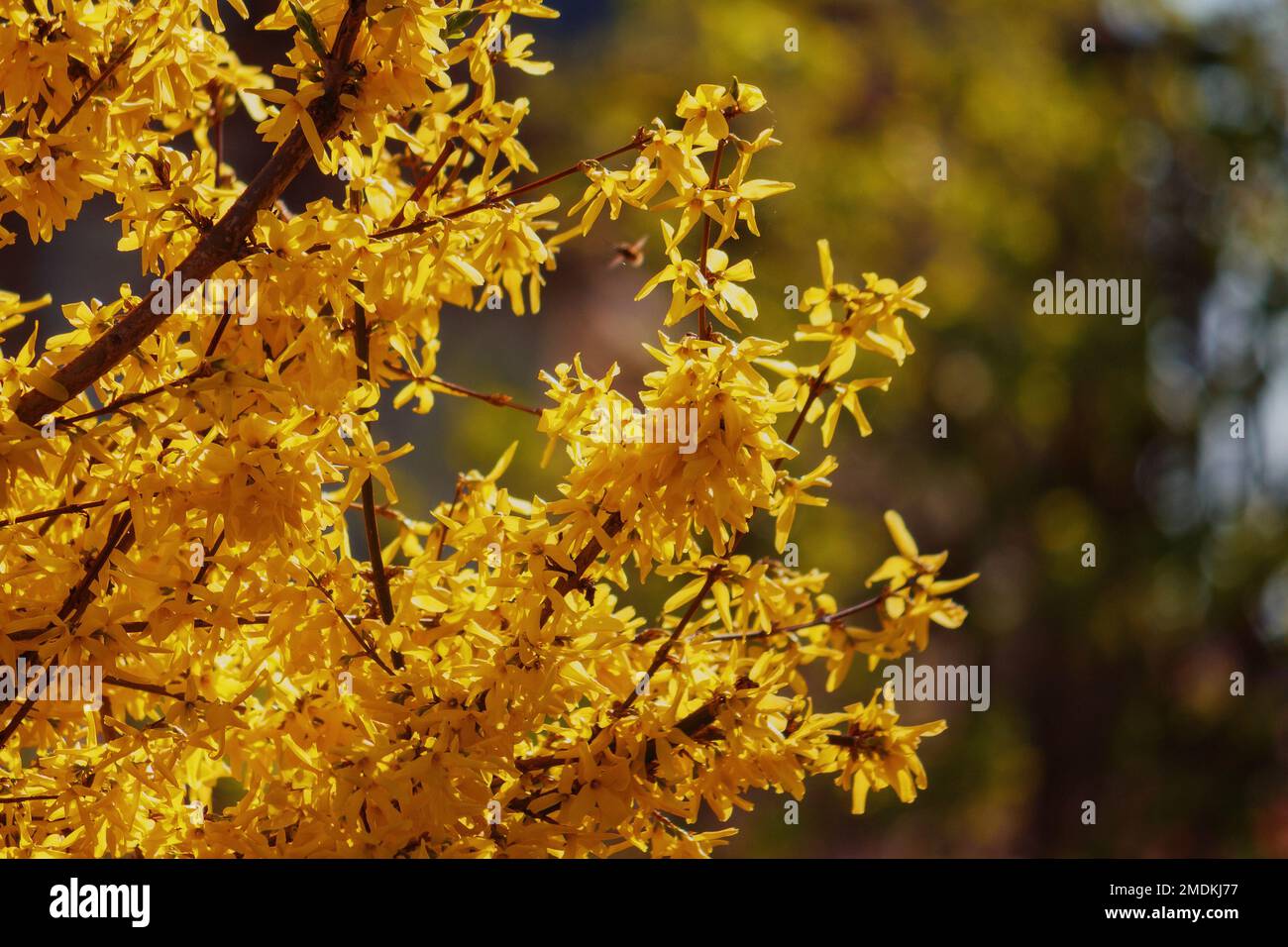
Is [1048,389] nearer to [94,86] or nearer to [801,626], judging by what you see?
[801,626]

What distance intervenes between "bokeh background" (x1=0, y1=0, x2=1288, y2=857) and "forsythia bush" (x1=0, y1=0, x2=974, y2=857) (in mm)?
3435

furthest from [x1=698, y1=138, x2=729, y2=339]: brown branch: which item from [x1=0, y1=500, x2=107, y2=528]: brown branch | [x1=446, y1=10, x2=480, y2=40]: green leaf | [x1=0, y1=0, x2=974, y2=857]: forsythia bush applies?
[x1=0, y1=500, x2=107, y2=528]: brown branch

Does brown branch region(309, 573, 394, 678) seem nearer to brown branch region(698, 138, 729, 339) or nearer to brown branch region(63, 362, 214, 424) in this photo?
brown branch region(63, 362, 214, 424)

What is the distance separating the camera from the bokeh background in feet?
15.3

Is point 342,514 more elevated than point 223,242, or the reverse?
point 223,242

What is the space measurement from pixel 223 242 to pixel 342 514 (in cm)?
20

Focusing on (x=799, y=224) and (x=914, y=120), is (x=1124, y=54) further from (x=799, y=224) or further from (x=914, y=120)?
(x=799, y=224)

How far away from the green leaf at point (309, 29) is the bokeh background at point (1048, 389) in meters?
3.55

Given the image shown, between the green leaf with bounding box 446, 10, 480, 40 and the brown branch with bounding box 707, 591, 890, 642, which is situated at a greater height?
the green leaf with bounding box 446, 10, 480, 40

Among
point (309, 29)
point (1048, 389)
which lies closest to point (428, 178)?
point (309, 29)

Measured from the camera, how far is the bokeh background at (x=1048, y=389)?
466 centimetres

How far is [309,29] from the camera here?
32.0 inches

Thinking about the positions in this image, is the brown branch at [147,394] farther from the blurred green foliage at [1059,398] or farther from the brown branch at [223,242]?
the blurred green foliage at [1059,398]

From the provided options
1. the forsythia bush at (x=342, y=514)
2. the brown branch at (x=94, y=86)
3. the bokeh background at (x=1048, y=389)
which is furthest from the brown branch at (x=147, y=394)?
the bokeh background at (x=1048, y=389)
